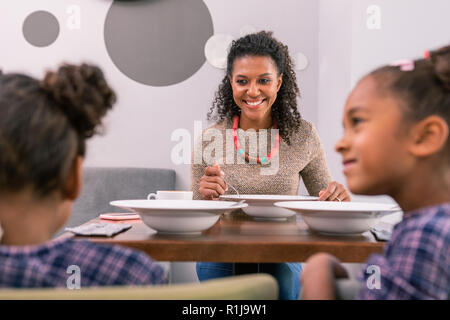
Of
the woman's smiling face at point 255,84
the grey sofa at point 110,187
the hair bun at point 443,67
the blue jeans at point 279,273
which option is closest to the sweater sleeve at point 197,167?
the woman's smiling face at point 255,84

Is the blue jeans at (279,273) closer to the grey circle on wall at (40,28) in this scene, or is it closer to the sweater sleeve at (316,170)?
the sweater sleeve at (316,170)

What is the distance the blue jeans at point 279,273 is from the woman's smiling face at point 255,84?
725 millimetres

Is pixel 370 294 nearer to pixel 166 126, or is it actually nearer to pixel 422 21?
pixel 422 21

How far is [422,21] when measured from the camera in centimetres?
166

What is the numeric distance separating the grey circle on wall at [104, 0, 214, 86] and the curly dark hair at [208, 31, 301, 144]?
630 mm

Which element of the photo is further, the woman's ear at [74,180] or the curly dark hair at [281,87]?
the curly dark hair at [281,87]

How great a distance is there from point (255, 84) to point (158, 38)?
3.44ft

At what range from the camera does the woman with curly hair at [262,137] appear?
1749 millimetres

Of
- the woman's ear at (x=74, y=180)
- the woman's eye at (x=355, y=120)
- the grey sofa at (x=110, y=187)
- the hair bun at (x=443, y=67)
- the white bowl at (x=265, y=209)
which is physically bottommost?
the grey sofa at (x=110, y=187)

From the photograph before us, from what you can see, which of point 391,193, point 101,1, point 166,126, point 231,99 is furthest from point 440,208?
point 101,1

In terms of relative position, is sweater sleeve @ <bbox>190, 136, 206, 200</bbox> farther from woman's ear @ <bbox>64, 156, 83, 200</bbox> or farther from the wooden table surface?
woman's ear @ <bbox>64, 156, 83, 200</bbox>

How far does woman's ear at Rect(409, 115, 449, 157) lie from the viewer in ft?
2.04

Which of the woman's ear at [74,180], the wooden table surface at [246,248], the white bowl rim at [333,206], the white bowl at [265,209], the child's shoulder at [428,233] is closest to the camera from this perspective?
the child's shoulder at [428,233]
